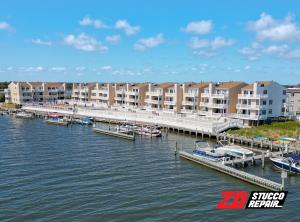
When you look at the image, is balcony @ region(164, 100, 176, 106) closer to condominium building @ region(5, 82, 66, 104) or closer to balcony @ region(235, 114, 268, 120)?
balcony @ region(235, 114, 268, 120)

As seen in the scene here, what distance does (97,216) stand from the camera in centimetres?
2909

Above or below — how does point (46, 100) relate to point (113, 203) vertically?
above

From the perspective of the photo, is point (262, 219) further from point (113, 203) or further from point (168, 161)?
point (168, 161)

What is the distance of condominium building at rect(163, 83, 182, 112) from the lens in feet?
292

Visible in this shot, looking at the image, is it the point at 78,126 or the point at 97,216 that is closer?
the point at 97,216

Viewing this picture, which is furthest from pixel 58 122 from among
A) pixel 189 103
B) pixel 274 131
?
pixel 274 131

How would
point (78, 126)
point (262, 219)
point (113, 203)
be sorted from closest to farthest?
point (262, 219), point (113, 203), point (78, 126)

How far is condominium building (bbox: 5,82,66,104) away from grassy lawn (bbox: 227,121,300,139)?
89.4 meters

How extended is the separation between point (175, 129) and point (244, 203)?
4338 cm

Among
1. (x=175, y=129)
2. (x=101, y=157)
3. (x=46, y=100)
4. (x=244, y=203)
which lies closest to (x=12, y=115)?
(x=46, y=100)

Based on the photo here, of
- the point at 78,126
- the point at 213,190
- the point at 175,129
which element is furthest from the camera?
the point at 78,126

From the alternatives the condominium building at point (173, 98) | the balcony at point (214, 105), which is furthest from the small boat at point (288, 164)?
the condominium building at point (173, 98)

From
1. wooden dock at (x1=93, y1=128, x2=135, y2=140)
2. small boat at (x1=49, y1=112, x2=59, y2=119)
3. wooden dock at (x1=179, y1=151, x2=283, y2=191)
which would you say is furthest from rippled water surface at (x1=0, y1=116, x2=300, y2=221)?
small boat at (x1=49, y1=112, x2=59, y2=119)

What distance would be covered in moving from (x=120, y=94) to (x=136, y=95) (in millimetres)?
9161
